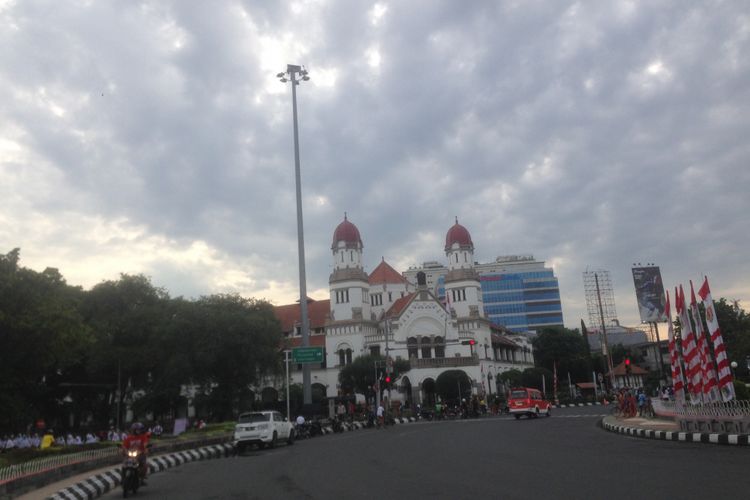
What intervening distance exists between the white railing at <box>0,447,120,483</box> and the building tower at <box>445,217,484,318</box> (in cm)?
5101

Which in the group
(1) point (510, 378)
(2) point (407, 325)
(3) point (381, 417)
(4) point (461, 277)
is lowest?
(3) point (381, 417)

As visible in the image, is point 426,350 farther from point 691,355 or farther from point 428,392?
point 691,355

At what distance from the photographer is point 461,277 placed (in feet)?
217

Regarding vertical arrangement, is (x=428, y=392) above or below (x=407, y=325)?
below

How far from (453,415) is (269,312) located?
15260 mm

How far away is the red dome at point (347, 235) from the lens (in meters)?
65.2

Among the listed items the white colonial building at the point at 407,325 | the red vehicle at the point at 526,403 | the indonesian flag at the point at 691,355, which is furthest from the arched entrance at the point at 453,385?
the indonesian flag at the point at 691,355

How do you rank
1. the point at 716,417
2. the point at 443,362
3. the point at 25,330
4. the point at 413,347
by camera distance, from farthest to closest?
1. the point at 413,347
2. the point at 443,362
3. the point at 25,330
4. the point at 716,417

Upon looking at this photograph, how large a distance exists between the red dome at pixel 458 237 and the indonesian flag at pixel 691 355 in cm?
4937

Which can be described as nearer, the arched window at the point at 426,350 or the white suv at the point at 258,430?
the white suv at the point at 258,430

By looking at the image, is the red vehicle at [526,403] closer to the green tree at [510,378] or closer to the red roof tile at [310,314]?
the green tree at [510,378]

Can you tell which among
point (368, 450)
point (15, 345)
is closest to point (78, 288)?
point (15, 345)

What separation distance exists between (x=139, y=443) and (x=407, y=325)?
49.7 m

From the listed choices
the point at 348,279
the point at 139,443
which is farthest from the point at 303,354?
the point at 348,279
